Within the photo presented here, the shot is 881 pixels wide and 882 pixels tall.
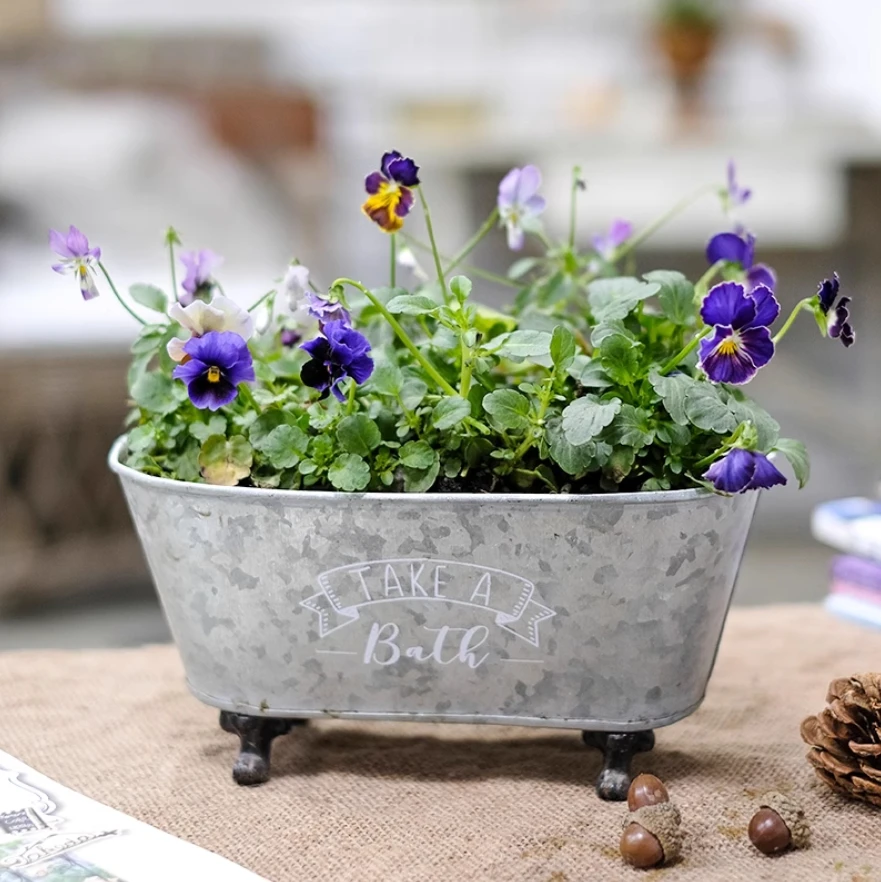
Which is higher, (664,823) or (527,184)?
(527,184)

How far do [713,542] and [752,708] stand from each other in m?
0.22

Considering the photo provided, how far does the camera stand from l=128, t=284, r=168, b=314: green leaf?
2.48 ft

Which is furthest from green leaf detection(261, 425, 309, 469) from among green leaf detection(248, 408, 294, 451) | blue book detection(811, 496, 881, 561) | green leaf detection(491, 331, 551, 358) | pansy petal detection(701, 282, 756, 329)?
blue book detection(811, 496, 881, 561)

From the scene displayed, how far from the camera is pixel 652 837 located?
0.58 meters

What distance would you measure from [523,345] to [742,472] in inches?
5.4

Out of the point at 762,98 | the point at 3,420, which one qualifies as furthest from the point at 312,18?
the point at 3,420

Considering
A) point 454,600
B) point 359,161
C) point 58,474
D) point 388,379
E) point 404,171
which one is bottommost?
point 58,474

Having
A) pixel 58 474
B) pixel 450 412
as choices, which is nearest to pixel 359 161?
pixel 58 474

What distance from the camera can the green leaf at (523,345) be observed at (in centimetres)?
65

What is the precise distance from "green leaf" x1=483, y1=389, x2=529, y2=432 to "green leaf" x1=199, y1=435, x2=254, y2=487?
14 centimetres

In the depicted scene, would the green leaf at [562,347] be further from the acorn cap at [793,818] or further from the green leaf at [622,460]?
the acorn cap at [793,818]

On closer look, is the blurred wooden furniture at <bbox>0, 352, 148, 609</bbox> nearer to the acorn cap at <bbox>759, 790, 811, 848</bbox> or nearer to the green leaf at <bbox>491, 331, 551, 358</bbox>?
the green leaf at <bbox>491, 331, 551, 358</bbox>

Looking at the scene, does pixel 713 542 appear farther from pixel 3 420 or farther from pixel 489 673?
pixel 3 420

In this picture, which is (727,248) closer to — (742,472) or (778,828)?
(742,472)
